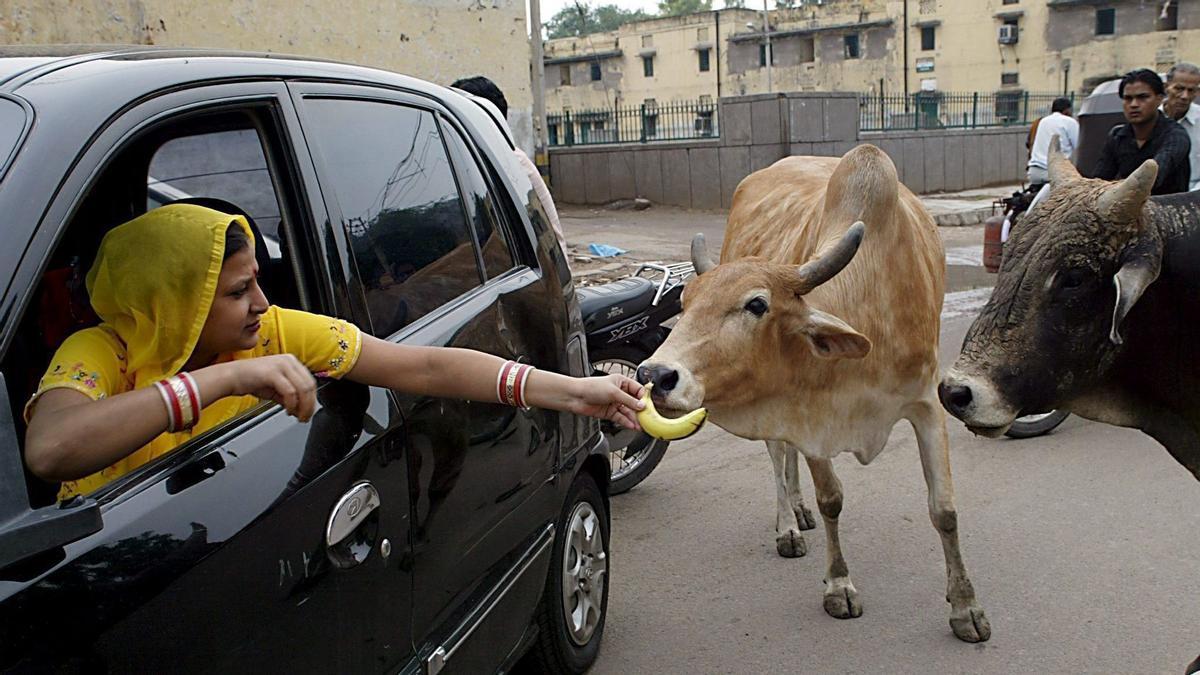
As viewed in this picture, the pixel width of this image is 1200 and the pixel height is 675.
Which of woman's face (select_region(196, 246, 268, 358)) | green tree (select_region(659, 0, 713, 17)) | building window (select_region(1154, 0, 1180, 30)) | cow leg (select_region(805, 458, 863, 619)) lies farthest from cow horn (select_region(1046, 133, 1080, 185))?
green tree (select_region(659, 0, 713, 17))

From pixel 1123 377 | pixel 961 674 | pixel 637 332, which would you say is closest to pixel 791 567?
pixel 961 674

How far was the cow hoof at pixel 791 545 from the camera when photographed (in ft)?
15.4

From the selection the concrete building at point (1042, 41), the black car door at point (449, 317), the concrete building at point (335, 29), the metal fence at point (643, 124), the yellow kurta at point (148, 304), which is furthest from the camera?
the concrete building at point (1042, 41)

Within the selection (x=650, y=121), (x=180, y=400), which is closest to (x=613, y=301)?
(x=180, y=400)

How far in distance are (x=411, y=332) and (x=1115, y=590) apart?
3.16 m

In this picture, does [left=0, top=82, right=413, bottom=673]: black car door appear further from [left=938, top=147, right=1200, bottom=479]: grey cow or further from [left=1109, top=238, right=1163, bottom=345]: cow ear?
[left=1109, top=238, right=1163, bottom=345]: cow ear

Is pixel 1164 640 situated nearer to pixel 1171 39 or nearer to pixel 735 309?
pixel 735 309

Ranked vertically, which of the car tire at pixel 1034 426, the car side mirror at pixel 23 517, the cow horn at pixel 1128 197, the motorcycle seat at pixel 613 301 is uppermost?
the cow horn at pixel 1128 197

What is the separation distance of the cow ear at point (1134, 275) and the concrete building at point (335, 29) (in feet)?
32.6

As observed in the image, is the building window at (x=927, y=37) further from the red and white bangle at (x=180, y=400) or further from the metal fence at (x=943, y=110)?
the red and white bangle at (x=180, y=400)

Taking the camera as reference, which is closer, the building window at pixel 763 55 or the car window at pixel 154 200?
the car window at pixel 154 200

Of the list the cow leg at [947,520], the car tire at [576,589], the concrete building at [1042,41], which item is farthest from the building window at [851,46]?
the car tire at [576,589]

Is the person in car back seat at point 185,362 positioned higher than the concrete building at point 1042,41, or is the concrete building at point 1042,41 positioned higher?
the concrete building at point 1042,41

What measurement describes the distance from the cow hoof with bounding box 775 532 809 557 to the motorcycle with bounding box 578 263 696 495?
0.89 metres
